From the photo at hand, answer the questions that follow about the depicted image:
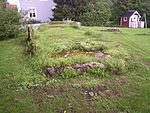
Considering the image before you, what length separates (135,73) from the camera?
28.7ft

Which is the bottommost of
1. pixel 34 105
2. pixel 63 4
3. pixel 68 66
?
pixel 34 105

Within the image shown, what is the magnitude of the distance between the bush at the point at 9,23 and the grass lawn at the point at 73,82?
3.70 metres

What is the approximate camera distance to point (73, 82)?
788 cm

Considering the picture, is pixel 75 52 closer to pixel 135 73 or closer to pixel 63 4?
pixel 135 73

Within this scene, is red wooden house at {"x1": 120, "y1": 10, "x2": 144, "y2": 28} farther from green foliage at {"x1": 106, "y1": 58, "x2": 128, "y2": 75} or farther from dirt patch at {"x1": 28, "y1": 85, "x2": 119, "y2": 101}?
dirt patch at {"x1": 28, "y1": 85, "x2": 119, "y2": 101}

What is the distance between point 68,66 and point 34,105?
6.67 feet

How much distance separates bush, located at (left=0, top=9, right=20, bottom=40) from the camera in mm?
13930

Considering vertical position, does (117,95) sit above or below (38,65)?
below

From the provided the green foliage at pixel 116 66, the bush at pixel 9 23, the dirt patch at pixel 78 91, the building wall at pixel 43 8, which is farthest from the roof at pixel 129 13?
the dirt patch at pixel 78 91

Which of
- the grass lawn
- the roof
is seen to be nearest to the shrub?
the grass lawn

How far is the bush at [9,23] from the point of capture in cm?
1393

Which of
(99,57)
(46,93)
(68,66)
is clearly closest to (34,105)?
(46,93)

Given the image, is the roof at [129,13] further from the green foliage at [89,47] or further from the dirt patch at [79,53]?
the dirt patch at [79,53]

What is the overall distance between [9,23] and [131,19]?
80.2 feet
